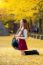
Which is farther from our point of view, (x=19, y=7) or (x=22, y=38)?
(x=19, y=7)

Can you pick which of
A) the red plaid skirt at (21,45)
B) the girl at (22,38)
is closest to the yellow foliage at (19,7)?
the girl at (22,38)

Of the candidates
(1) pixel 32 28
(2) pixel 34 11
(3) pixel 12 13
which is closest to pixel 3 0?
(3) pixel 12 13

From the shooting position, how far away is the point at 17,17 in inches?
425

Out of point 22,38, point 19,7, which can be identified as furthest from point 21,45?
point 19,7

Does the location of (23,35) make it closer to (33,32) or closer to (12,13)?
(12,13)

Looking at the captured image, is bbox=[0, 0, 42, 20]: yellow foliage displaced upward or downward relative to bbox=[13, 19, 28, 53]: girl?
upward

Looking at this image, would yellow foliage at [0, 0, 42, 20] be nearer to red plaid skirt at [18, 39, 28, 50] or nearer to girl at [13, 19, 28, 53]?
girl at [13, 19, 28, 53]

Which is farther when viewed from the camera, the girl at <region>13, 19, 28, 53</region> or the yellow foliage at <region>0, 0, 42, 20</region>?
A: the yellow foliage at <region>0, 0, 42, 20</region>

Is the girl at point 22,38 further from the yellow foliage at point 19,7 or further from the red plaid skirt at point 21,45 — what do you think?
the yellow foliage at point 19,7

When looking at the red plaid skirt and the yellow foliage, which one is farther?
the yellow foliage

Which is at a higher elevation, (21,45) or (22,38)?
(22,38)

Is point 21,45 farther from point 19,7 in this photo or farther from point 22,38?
point 19,7

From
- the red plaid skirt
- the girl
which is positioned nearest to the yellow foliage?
the girl

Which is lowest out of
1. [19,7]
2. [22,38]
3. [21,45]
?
[21,45]
